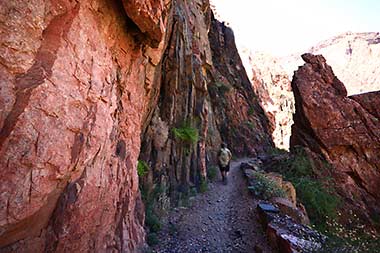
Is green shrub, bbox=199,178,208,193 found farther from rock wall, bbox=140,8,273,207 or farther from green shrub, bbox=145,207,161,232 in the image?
green shrub, bbox=145,207,161,232

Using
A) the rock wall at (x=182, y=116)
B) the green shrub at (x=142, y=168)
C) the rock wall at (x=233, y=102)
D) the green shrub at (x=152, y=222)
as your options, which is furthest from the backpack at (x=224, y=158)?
the rock wall at (x=233, y=102)

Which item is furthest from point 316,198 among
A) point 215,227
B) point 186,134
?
point 186,134

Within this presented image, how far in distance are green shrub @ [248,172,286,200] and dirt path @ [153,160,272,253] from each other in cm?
31

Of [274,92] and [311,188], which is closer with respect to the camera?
[311,188]

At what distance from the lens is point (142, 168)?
6660 mm

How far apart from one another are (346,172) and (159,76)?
11603 mm

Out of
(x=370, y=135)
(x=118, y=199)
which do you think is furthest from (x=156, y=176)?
(x=370, y=135)

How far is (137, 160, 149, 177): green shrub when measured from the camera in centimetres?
656

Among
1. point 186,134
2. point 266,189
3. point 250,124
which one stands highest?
point 250,124

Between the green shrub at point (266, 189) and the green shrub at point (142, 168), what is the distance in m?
3.73

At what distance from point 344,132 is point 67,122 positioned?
1507 cm

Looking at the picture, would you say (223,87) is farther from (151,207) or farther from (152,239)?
(152,239)

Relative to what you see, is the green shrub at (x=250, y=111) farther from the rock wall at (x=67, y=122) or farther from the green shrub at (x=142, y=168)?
the rock wall at (x=67, y=122)

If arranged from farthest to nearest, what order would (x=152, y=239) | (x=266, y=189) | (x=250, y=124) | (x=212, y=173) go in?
(x=250, y=124) → (x=212, y=173) → (x=266, y=189) → (x=152, y=239)
